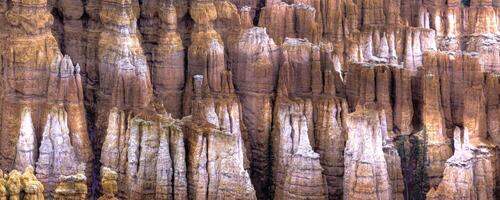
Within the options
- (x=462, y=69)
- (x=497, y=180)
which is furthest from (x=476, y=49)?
(x=497, y=180)

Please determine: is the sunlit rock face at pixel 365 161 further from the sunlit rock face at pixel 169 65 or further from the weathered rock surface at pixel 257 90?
the sunlit rock face at pixel 169 65

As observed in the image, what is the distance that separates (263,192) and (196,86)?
2927mm

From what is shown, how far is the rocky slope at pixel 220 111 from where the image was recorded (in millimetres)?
26938

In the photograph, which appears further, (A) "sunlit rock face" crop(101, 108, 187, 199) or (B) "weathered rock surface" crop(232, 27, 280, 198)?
(B) "weathered rock surface" crop(232, 27, 280, 198)

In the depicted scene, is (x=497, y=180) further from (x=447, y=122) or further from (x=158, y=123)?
(x=158, y=123)

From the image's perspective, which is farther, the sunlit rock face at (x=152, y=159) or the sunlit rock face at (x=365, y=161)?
the sunlit rock face at (x=365, y=161)

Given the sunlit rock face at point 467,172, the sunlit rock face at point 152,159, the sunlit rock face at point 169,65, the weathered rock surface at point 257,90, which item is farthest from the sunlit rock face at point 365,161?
the sunlit rock face at point 169,65

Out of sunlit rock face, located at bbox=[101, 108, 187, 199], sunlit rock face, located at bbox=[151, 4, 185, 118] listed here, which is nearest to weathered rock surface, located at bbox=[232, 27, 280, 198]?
sunlit rock face, located at bbox=[151, 4, 185, 118]

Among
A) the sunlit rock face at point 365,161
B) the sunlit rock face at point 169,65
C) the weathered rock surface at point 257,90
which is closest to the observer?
the sunlit rock face at point 365,161

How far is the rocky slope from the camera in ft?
88.4

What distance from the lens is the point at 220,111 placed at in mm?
29000

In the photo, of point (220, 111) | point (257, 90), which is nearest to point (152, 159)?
point (220, 111)

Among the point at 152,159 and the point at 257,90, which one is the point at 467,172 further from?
the point at 152,159

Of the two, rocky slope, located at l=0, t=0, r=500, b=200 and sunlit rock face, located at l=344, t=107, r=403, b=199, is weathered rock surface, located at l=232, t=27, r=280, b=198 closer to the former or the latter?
rocky slope, located at l=0, t=0, r=500, b=200
